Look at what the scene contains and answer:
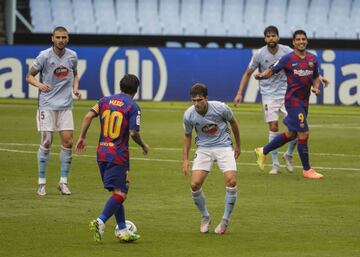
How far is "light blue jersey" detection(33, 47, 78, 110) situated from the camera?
15492mm

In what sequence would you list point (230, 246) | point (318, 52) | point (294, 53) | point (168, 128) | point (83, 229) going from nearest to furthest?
point (230, 246) < point (83, 229) < point (294, 53) < point (168, 128) < point (318, 52)

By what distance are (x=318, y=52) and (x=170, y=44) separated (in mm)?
9008

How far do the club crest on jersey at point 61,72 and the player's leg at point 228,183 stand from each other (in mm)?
3963

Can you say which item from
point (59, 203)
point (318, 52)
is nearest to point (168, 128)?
point (318, 52)

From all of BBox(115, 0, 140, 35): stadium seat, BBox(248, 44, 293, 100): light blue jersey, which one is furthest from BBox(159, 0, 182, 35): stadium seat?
BBox(248, 44, 293, 100): light blue jersey

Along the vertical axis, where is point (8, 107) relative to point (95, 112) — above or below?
below

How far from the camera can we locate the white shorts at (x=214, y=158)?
40.3 ft

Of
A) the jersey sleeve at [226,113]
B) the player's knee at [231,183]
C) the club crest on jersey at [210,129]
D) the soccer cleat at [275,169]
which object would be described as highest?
the jersey sleeve at [226,113]

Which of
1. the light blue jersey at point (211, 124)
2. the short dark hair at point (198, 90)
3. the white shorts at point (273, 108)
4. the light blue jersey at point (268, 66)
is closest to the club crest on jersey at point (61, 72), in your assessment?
the light blue jersey at point (211, 124)

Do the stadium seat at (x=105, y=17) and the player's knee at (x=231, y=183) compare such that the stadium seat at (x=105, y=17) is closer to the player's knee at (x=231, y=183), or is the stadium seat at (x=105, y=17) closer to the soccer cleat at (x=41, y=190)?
the soccer cleat at (x=41, y=190)

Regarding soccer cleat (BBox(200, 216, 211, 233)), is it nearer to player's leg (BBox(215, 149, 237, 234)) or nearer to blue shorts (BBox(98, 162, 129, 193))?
player's leg (BBox(215, 149, 237, 234))

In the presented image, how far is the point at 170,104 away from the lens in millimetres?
36250

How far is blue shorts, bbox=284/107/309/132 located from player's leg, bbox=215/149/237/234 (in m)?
5.28

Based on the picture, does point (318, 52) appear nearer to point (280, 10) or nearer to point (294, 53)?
point (280, 10)
